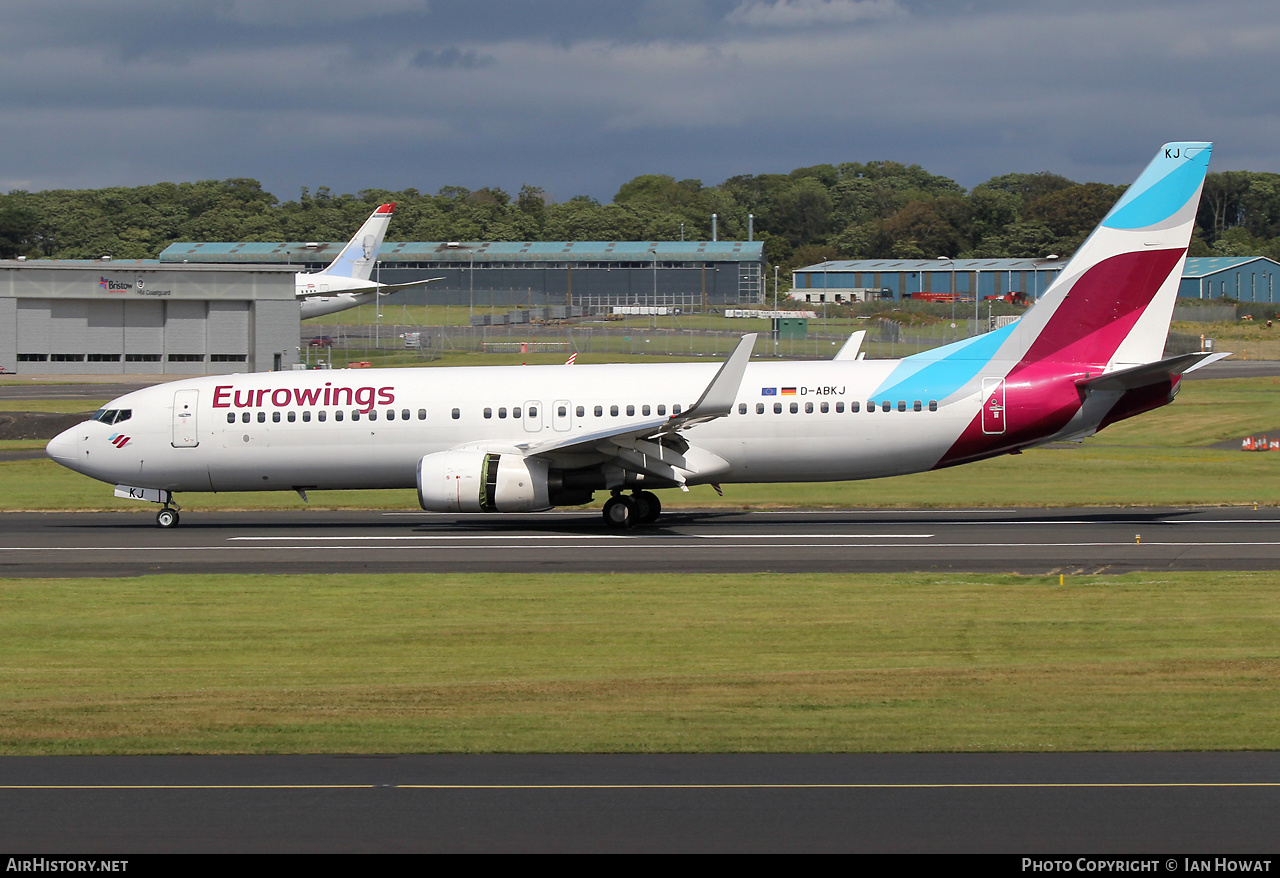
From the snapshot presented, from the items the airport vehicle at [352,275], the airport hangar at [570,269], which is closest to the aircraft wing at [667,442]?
the airport vehicle at [352,275]

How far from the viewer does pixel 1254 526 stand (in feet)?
88.7

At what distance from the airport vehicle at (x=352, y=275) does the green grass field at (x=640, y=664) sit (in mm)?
70180

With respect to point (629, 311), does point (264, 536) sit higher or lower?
lower

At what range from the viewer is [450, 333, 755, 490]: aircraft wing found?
26688mm

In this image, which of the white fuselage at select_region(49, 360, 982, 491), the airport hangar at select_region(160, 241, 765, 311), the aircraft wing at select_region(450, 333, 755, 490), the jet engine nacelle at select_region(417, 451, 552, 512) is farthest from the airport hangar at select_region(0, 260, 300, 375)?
the aircraft wing at select_region(450, 333, 755, 490)

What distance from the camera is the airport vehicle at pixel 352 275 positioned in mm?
89938

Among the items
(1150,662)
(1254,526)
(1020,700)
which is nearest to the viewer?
(1020,700)

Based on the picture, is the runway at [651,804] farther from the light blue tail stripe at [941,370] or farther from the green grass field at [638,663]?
the light blue tail stripe at [941,370]

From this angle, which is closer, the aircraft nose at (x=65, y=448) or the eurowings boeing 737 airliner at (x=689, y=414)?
the eurowings boeing 737 airliner at (x=689, y=414)

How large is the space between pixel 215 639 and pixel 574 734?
6.88 meters

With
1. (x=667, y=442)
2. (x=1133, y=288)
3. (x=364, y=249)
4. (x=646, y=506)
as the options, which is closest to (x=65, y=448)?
(x=646, y=506)

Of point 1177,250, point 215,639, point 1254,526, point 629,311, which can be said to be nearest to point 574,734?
point 215,639
